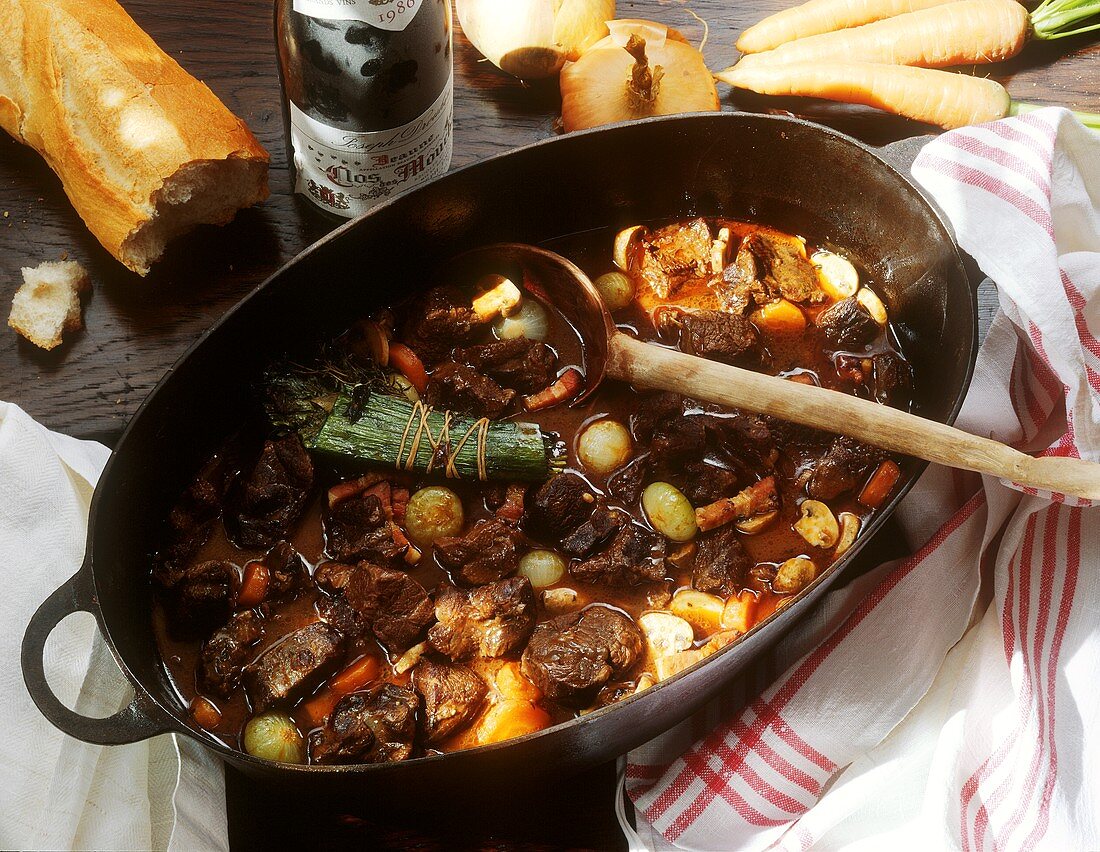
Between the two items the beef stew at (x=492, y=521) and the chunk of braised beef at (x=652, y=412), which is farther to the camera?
the chunk of braised beef at (x=652, y=412)

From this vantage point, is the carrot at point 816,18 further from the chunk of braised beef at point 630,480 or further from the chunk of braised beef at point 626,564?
the chunk of braised beef at point 626,564

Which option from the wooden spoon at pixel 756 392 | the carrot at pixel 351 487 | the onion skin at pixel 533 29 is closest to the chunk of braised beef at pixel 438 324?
the wooden spoon at pixel 756 392

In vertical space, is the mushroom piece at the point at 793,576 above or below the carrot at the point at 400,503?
below

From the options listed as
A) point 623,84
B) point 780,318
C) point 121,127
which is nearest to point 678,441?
point 780,318

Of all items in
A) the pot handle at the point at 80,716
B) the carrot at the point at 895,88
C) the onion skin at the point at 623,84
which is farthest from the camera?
the carrot at the point at 895,88

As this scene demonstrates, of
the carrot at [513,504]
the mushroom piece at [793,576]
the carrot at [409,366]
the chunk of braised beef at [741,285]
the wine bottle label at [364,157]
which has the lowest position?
the mushroom piece at [793,576]

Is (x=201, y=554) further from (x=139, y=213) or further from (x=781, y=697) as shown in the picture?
(x=781, y=697)

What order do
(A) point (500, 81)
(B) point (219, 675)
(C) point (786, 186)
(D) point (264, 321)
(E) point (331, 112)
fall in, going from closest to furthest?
(B) point (219, 675) → (D) point (264, 321) → (E) point (331, 112) → (C) point (786, 186) → (A) point (500, 81)

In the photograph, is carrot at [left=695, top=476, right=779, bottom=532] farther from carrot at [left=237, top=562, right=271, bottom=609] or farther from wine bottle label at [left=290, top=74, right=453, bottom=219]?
wine bottle label at [left=290, top=74, right=453, bottom=219]

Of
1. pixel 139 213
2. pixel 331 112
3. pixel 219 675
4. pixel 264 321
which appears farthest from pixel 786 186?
pixel 219 675
